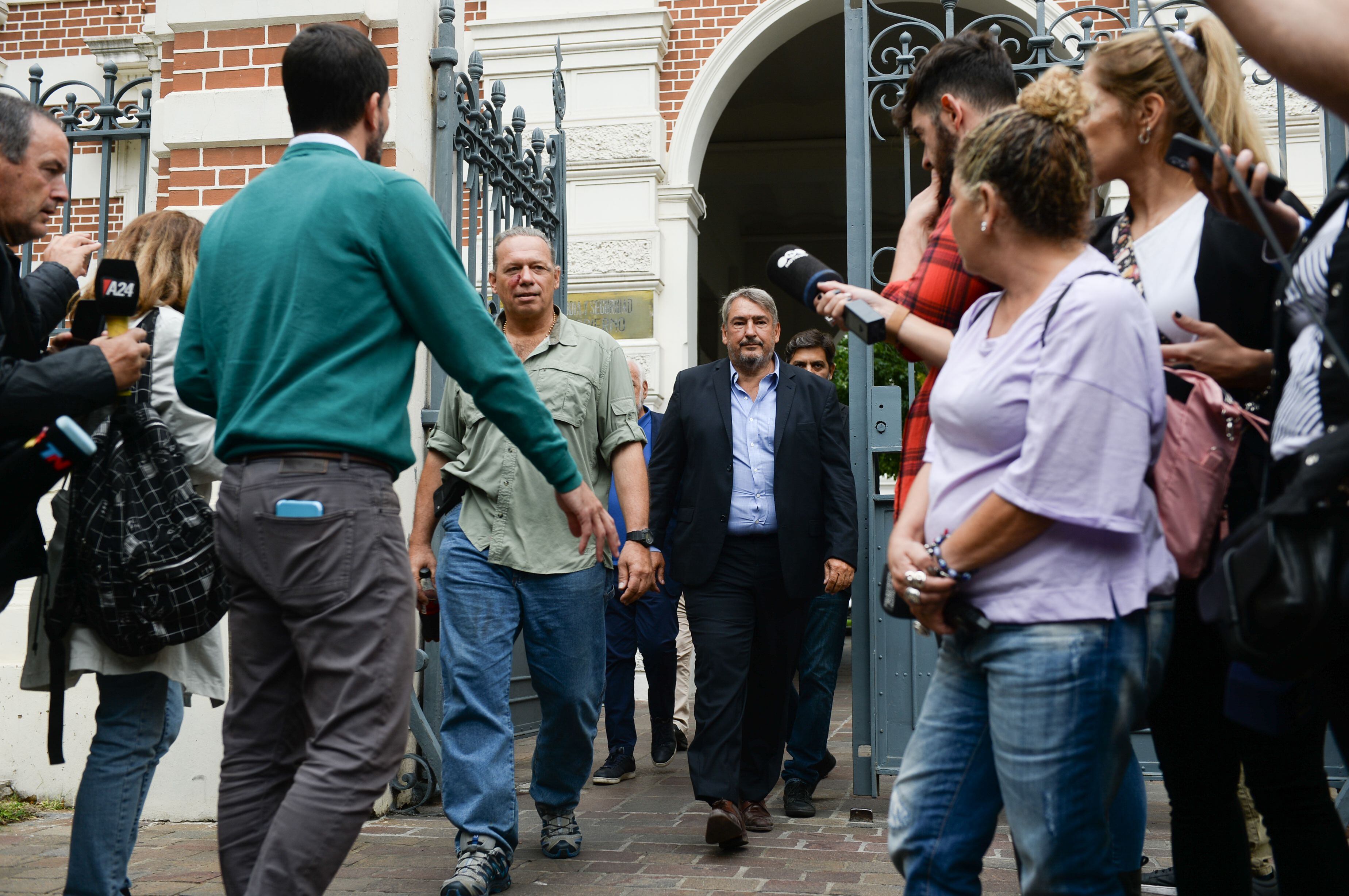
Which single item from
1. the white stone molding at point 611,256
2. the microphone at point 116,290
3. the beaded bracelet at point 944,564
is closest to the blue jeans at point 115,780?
the microphone at point 116,290

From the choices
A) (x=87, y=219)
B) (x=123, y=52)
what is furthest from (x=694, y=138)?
(x=123, y=52)

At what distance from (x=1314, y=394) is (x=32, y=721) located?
4691mm

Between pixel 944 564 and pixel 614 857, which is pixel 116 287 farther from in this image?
pixel 614 857

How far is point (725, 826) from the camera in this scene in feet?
13.4

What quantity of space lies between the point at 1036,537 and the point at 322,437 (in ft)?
4.39

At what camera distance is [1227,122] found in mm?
2342

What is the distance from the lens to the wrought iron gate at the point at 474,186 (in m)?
4.92

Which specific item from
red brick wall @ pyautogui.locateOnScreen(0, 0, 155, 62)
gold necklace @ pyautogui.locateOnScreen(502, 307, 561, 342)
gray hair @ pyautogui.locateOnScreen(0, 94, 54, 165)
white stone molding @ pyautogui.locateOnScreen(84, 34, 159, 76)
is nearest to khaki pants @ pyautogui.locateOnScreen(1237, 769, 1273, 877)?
gold necklace @ pyautogui.locateOnScreen(502, 307, 561, 342)

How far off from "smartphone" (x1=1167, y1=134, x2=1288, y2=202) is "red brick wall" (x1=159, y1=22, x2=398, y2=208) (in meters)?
3.44

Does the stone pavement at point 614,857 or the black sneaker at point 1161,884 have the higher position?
A: the black sneaker at point 1161,884

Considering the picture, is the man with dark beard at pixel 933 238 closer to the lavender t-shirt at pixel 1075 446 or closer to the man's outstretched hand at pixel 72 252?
the lavender t-shirt at pixel 1075 446

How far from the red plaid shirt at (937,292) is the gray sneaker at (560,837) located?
2046 millimetres

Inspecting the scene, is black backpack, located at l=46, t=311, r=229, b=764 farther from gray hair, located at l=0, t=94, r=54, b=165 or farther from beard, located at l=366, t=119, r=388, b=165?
beard, located at l=366, t=119, r=388, b=165

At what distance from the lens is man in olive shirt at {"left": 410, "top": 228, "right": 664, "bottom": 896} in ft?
12.7
